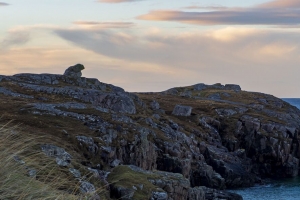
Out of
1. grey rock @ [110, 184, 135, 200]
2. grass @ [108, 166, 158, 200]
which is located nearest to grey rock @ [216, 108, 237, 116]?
grass @ [108, 166, 158, 200]

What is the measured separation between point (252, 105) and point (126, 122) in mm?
62078

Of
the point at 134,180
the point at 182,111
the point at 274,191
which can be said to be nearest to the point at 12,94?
the point at 182,111

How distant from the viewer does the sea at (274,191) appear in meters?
74.6

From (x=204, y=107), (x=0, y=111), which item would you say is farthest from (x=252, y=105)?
(x=0, y=111)

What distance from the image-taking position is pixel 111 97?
8594cm

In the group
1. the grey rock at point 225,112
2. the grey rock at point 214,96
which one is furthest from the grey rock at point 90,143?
the grey rock at point 214,96

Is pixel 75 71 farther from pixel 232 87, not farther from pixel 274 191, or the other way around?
pixel 232 87

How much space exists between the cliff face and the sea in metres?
2.65

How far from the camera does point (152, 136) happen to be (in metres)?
76.1

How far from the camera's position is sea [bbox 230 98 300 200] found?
74575 millimetres

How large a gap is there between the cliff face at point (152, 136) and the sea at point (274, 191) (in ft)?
8.68

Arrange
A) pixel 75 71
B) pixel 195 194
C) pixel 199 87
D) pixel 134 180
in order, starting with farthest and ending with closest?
pixel 199 87 → pixel 75 71 → pixel 195 194 → pixel 134 180

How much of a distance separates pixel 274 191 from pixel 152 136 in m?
20.7

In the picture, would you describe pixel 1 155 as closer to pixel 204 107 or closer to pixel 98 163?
pixel 98 163
